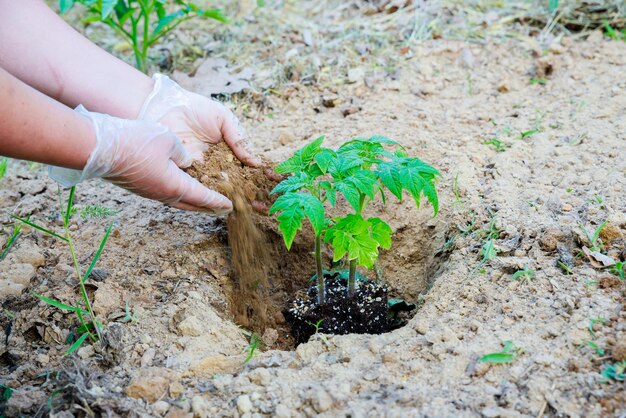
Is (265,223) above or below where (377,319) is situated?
above

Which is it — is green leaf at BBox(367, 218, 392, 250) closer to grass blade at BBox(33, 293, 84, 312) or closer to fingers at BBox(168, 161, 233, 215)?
fingers at BBox(168, 161, 233, 215)

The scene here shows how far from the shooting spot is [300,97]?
3625mm


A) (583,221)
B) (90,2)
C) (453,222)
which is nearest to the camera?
(583,221)

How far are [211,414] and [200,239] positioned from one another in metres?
0.97

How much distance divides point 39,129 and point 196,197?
688 millimetres

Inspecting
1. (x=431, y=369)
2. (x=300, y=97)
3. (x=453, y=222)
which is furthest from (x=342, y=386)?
(x=300, y=97)

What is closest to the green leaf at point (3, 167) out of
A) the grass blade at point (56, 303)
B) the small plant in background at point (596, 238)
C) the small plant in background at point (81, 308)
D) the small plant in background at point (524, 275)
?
the small plant in background at point (81, 308)

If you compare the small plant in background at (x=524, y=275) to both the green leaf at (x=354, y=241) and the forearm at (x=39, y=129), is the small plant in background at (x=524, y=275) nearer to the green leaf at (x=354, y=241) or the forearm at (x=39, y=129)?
the green leaf at (x=354, y=241)

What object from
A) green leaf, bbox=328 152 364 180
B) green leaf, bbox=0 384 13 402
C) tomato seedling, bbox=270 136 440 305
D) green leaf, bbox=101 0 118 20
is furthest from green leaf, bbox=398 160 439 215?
green leaf, bbox=101 0 118 20

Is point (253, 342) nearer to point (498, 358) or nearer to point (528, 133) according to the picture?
point (498, 358)

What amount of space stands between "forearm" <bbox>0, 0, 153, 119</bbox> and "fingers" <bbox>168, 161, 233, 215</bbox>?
0.47 metres

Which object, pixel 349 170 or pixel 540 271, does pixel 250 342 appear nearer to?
pixel 349 170

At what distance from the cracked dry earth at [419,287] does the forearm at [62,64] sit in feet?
1.77

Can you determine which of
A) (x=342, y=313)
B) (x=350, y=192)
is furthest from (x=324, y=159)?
(x=342, y=313)
